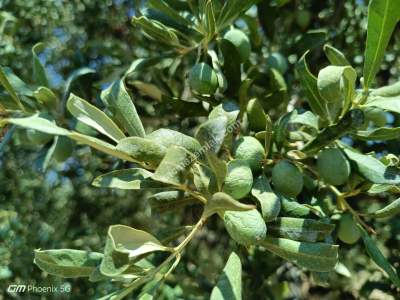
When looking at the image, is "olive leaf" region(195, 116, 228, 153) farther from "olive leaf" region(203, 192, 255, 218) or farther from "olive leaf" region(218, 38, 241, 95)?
"olive leaf" region(218, 38, 241, 95)

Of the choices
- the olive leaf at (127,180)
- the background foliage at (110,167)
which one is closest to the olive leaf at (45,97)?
the background foliage at (110,167)

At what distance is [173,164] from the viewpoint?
97 cm

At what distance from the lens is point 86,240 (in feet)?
9.78

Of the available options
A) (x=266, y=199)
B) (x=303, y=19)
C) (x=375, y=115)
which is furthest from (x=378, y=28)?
(x=303, y=19)

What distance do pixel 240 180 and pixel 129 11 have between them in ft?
6.73

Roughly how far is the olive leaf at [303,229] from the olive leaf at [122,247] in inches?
11.3

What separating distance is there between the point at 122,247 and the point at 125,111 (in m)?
0.37

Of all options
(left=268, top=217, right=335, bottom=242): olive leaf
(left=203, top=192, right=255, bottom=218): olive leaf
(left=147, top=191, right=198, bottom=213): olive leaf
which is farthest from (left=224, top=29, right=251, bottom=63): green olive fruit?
(left=203, top=192, right=255, bottom=218): olive leaf

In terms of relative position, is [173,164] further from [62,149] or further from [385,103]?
[62,149]

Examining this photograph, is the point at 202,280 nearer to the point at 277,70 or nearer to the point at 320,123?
the point at 277,70

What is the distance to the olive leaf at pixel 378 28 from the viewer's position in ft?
3.80

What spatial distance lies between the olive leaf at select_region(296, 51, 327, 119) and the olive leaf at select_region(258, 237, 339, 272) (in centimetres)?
40

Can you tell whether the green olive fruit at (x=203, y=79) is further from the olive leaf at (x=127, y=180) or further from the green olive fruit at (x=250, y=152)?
the olive leaf at (x=127, y=180)

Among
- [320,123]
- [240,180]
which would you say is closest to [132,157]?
[240,180]
